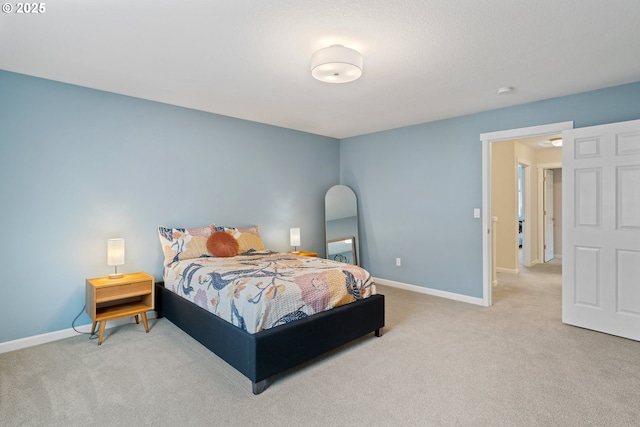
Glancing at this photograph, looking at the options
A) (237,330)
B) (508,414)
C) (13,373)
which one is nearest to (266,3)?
(237,330)

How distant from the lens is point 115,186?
3.51m

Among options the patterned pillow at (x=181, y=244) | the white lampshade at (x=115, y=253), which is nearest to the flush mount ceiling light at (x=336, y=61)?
the patterned pillow at (x=181, y=244)

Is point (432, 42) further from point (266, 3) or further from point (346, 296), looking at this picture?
point (346, 296)

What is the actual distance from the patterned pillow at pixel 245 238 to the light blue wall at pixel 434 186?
194cm

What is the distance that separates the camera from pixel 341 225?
218 inches

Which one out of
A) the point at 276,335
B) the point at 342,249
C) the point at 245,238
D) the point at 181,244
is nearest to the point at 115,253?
the point at 181,244

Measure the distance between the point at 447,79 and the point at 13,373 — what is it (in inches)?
168

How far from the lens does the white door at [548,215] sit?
7.20 m

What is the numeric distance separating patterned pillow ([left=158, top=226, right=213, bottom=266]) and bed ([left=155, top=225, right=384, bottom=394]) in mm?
10

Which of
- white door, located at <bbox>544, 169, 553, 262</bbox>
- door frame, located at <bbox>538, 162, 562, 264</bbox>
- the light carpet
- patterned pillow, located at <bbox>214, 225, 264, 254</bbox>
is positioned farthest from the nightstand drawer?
white door, located at <bbox>544, 169, 553, 262</bbox>

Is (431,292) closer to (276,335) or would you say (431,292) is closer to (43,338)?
(276,335)

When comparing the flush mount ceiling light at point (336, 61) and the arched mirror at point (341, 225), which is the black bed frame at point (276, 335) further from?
the arched mirror at point (341, 225)

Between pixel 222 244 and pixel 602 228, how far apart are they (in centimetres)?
392
